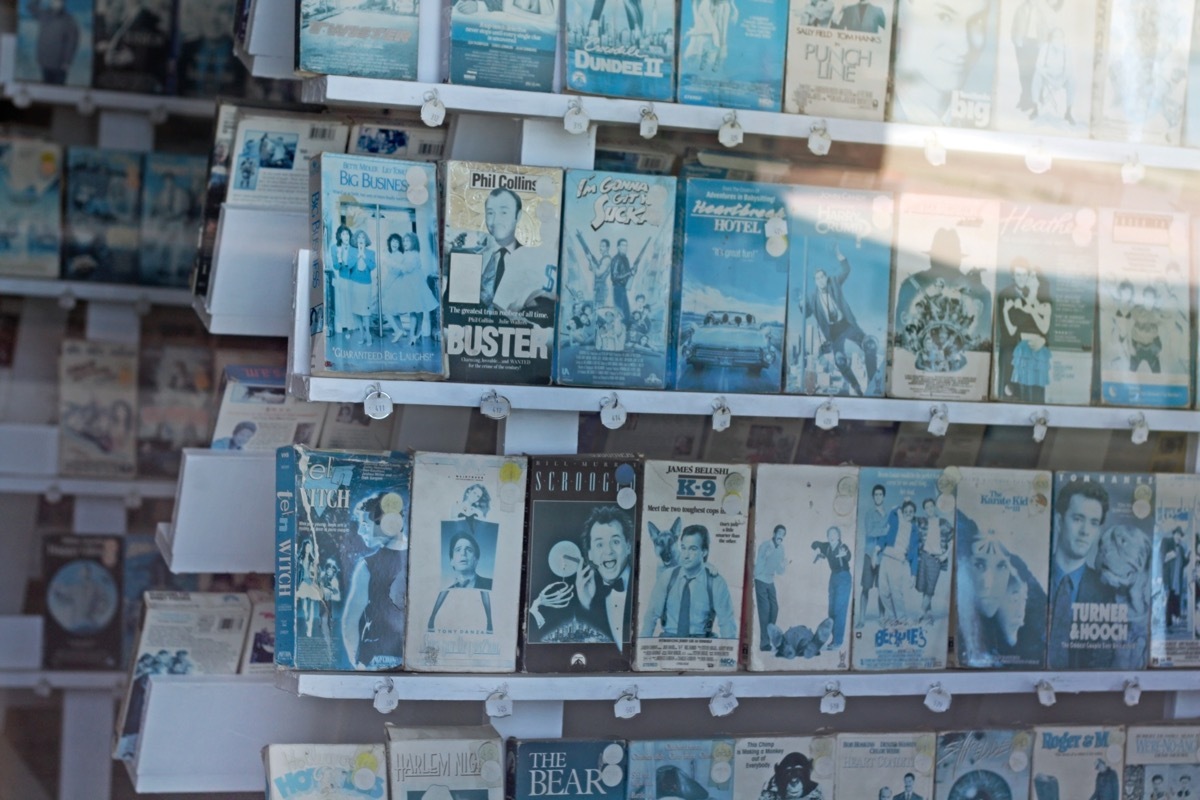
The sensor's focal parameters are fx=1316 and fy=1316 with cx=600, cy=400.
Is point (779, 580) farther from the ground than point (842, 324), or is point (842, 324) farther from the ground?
point (842, 324)

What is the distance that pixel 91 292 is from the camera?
3.56m

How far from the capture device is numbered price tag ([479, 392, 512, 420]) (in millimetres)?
2139

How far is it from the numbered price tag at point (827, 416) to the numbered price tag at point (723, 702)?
0.49 m

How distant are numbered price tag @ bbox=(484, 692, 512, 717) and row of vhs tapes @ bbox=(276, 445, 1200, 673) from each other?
0.05 meters

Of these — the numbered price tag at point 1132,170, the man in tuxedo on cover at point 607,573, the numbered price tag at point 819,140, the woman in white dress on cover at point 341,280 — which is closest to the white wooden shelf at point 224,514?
the woman in white dress on cover at point 341,280

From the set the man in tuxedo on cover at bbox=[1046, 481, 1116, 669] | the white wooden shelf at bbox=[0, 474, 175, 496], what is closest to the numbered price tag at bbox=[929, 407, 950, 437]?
the man in tuxedo on cover at bbox=[1046, 481, 1116, 669]

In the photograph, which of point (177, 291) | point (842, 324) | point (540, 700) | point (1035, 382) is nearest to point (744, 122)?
point (842, 324)

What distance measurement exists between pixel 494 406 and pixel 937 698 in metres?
0.99

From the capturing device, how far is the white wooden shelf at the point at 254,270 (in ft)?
7.59

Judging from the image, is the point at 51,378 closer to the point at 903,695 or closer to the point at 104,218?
the point at 104,218

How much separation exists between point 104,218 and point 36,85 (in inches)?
15.2

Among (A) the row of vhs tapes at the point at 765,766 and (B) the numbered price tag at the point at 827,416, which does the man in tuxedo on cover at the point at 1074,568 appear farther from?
(B) the numbered price tag at the point at 827,416

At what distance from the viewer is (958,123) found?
7.86 feet

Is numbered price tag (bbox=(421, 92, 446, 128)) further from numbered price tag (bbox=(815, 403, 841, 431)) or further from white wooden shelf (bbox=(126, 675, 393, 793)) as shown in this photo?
white wooden shelf (bbox=(126, 675, 393, 793))
